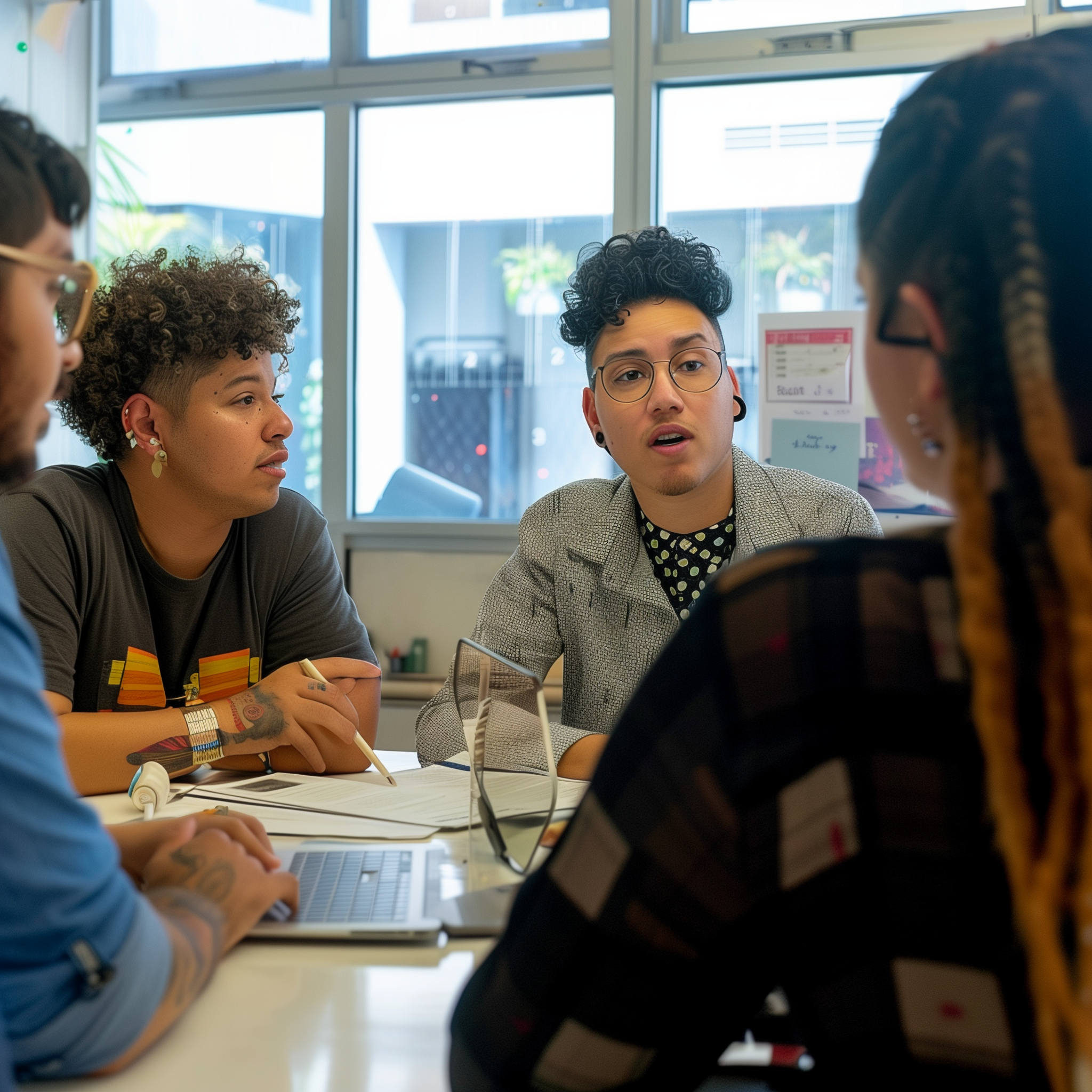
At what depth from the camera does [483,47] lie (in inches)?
141

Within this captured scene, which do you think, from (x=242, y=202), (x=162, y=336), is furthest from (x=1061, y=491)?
(x=242, y=202)

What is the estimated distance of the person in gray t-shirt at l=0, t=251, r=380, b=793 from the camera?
5.42 ft

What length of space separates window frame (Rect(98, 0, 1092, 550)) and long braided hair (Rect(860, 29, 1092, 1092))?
9.79ft

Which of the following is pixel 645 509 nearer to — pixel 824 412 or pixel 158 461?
pixel 158 461

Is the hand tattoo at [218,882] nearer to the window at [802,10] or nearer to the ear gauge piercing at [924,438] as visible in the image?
the ear gauge piercing at [924,438]

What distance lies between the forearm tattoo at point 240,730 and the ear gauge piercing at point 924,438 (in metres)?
1.19

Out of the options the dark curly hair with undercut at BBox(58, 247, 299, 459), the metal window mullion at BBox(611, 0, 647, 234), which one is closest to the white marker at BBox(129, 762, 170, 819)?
the dark curly hair with undercut at BBox(58, 247, 299, 459)

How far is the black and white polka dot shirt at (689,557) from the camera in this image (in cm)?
184

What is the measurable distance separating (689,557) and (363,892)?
949 millimetres

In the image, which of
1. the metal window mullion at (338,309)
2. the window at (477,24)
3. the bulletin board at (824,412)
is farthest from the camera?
the metal window mullion at (338,309)

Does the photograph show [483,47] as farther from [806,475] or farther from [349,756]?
[349,756]

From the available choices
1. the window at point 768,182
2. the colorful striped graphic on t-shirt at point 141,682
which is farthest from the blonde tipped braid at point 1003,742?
the window at point 768,182

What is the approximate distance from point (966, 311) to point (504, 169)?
10.9ft

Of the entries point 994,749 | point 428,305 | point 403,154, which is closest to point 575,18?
point 403,154
